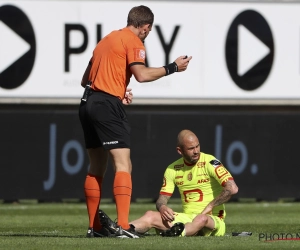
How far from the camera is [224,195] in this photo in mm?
10461

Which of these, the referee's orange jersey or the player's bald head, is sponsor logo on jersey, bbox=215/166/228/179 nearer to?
the player's bald head

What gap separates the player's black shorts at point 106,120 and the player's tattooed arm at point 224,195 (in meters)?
1.16

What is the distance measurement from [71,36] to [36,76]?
997 mm

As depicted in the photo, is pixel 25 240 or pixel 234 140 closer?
pixel 25 240

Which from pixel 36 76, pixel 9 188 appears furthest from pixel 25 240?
pixel 36 76

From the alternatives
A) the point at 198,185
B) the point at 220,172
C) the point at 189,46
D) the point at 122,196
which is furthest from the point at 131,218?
the point at 189,46

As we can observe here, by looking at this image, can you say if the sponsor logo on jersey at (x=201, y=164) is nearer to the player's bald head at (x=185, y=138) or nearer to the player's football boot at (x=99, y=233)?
the player's bald head at (x=185, y=138)

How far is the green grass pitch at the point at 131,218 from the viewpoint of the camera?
9.15 m

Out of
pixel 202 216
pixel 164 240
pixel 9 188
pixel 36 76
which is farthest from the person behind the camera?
pixel 36 76

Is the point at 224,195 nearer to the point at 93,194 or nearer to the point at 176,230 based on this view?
the point at 176,230

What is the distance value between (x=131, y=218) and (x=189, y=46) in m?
6.99

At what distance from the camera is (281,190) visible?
18.2m

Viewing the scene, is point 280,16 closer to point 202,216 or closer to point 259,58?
point 259,58

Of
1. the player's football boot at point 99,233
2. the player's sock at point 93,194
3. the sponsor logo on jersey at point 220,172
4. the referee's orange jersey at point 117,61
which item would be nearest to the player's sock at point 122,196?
the player's football boot at point 99,233
